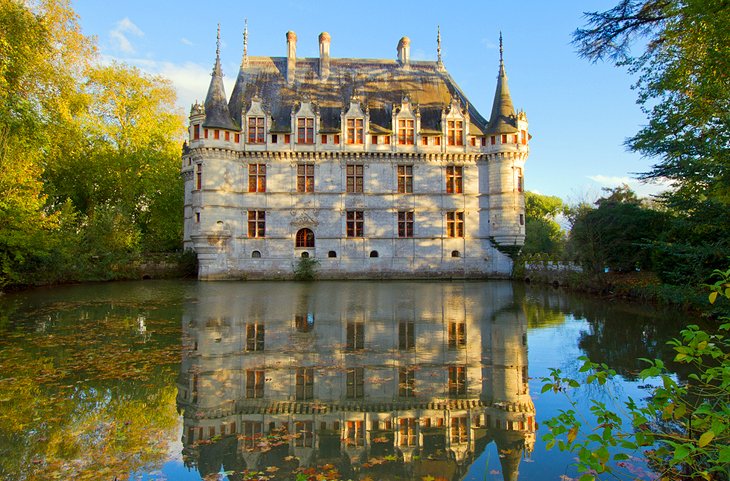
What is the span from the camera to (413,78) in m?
31.9

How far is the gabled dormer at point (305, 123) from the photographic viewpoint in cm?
2855

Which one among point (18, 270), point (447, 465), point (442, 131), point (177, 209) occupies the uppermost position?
point (442, 131)

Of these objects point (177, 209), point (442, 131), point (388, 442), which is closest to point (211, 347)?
point (388, 442)

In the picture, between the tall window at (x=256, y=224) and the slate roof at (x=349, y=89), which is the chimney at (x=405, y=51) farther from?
the tall window at (x=256, y=224)

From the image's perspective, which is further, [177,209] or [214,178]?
[177,209]

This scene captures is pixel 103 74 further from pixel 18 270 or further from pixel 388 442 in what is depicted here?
pixel 388 442

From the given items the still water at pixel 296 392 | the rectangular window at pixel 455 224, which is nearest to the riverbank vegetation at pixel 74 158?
the still water at pixel 296 392

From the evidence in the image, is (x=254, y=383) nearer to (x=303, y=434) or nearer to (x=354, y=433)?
(x=303, y=434)

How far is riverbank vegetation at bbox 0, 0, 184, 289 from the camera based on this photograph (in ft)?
55.0

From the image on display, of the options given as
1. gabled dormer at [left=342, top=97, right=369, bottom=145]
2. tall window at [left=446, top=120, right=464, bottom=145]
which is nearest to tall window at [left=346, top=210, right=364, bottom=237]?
gabled dormer at [left=342, top=97, right=369, bottom=145]

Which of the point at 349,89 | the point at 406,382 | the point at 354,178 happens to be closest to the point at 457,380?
Answer: the point at 406,382

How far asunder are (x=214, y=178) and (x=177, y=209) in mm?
10249

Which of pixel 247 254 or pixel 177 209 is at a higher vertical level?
pixel 177 209

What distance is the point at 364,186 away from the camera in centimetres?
2912
